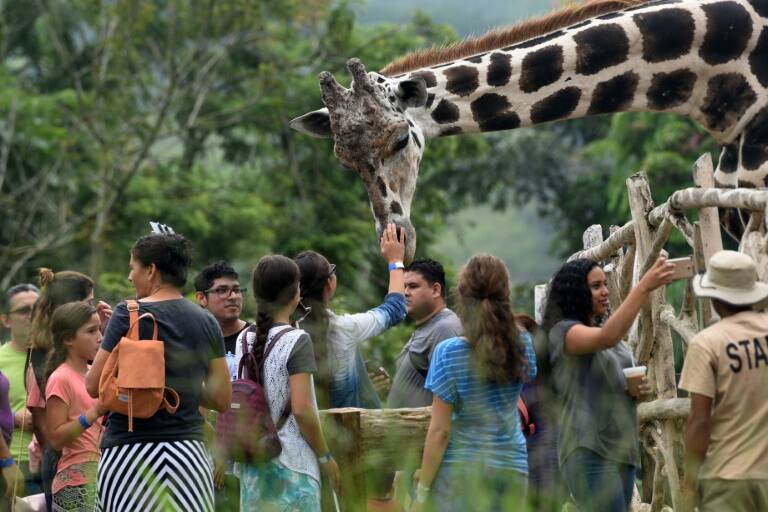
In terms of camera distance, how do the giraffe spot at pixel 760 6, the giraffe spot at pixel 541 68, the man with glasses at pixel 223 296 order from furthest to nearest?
the giraffe spot at pixel 541 68
the giraffe spot at pixel 760 6
the man with glasses at pixel 223 296

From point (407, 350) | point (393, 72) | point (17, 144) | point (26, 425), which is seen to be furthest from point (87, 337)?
point (17, 144)

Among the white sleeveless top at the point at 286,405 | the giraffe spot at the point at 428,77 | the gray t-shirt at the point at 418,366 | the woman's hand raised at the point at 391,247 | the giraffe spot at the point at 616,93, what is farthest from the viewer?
the giraffe spot at the point at 428,77

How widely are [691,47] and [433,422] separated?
340 centimetres

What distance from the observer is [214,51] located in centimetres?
2452

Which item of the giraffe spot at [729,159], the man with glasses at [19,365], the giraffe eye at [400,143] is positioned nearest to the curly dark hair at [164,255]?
the man with glasses at [19,365]

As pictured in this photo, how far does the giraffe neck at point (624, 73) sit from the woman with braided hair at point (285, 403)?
2609mm

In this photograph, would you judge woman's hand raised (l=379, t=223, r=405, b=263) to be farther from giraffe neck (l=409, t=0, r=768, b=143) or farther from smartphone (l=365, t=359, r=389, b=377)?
giraffe neck (l=409, t=0, r=768, b=143)

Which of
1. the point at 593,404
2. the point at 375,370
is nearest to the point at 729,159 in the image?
the point at 375,370

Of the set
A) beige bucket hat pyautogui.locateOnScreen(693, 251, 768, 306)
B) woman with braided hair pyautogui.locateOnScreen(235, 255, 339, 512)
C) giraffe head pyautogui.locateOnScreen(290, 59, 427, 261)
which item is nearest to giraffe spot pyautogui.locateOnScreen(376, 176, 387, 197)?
giraffe head pyautogui.locateOnScreen(290, 59, 427, 261)

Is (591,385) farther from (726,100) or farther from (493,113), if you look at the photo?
(493,113)

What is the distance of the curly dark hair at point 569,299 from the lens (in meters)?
5.83

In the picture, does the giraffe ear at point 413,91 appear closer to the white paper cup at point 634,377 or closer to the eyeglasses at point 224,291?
the eyeglasses at point 224,291

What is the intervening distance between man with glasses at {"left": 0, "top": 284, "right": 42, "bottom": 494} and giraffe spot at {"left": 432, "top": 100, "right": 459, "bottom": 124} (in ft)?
8.45

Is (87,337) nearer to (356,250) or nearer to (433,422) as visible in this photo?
(433,422)
